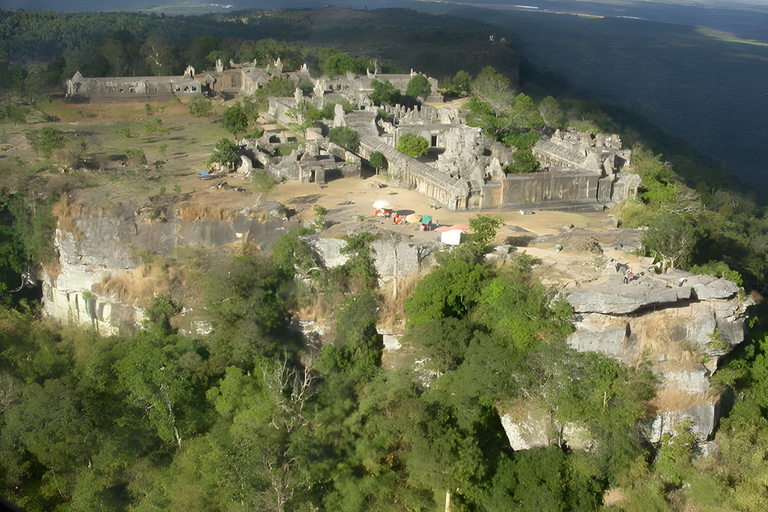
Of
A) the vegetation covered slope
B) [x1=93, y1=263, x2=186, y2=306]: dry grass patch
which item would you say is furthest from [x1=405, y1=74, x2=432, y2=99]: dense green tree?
[x1=93, y1=263, x2=186, y2=306]: dry grass patch

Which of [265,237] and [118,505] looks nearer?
[118,505]

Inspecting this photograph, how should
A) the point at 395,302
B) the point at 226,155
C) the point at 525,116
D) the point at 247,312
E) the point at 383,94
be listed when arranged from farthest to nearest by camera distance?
the point at 383,94 → the point at 525,116 → the point at 226,155 → the point at 395,302 → the point at 247,312

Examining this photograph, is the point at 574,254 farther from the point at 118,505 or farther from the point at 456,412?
the point at 118,505

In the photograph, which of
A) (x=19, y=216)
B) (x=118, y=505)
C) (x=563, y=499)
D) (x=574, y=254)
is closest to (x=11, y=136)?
(x=19, y=216)

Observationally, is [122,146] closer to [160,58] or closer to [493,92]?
[493,92]

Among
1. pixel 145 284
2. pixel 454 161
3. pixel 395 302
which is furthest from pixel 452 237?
pixel 145 284

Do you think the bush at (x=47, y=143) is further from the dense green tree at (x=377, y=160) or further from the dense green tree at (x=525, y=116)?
the dense green tree at (x=525, y=116)

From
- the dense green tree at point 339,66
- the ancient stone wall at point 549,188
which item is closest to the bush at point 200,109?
the dense green tree at point 339,66

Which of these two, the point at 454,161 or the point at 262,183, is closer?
the point at 262,183
